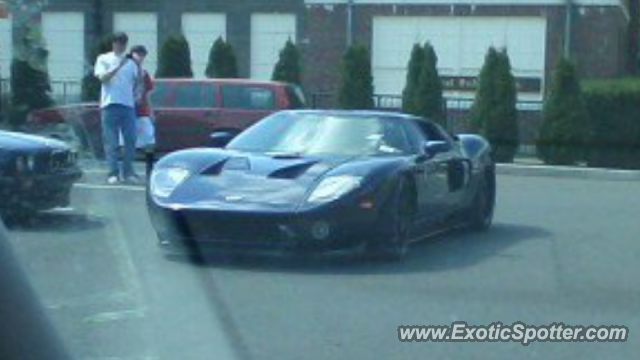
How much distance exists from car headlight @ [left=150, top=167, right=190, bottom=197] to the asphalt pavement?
17.5 inches

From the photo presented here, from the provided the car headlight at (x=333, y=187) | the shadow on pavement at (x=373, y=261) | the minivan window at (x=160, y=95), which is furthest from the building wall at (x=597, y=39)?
the car headlight at (x=333, y=187)

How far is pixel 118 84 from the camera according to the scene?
1513 cm

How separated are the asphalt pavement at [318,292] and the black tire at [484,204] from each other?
129 millimetres

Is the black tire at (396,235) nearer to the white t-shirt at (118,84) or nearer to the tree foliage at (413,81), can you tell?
the white t-shirt at (118,84)

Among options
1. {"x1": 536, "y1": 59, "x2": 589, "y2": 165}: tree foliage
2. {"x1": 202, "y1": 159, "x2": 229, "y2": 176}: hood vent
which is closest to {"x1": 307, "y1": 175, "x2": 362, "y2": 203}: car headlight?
{"x1": 202, "y1": 159, "x2": 229, "y2": 176}: hood vent

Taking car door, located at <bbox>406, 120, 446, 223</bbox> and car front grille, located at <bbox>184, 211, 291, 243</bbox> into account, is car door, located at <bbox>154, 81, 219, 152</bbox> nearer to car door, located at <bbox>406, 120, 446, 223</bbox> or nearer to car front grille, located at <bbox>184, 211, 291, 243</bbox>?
car door, located at <bbox>406, 120, 446, 223</bbox>

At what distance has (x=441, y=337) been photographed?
727 centimetres

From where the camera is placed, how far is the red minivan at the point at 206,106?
21.2 meters

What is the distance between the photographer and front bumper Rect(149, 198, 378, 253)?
9.63m

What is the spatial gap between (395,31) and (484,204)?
22.4 m

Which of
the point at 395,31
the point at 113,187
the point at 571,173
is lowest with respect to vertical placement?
the point at 571,173

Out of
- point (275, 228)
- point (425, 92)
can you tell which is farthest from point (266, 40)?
point (275, 228)

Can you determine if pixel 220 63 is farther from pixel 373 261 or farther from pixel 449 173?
pixel 373 261

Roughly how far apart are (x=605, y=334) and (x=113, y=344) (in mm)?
2515
